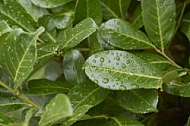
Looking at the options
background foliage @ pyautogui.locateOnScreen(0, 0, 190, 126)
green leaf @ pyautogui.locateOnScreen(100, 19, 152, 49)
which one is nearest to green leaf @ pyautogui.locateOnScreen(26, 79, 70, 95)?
background foliage @ pyautogui.locateOnScreen(0, 0, 190, 126)

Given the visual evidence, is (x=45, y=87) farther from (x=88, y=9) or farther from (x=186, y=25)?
(x=186, y=25)

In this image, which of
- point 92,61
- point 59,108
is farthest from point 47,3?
point 59,108

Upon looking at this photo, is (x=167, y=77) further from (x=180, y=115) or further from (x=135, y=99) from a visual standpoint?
(x=180, y=115)

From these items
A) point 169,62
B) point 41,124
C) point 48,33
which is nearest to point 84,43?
point 48,33

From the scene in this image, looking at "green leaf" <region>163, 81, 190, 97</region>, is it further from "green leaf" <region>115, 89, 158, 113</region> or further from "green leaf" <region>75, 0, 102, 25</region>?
"green leaf" <region>75, 0, 102, 25</region>

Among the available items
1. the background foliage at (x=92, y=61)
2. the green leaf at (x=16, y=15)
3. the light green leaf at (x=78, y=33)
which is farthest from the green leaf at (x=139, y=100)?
the green leaf at (x=16, y=15)

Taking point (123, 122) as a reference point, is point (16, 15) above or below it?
above
